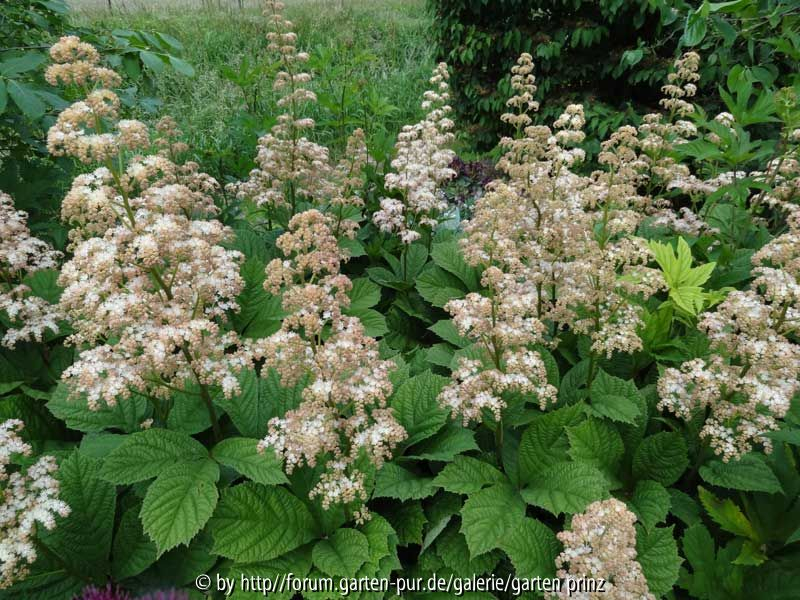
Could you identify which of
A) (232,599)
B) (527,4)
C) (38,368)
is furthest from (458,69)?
(232,599)

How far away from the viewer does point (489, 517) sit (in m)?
2.20

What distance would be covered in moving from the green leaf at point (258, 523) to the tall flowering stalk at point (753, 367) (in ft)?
5.42

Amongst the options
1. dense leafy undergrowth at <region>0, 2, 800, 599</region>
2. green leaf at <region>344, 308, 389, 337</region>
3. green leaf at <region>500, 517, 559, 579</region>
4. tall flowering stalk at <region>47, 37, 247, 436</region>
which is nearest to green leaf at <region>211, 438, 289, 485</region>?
dense leafy undergrowth at <region>0, 2, 800, 599</region>

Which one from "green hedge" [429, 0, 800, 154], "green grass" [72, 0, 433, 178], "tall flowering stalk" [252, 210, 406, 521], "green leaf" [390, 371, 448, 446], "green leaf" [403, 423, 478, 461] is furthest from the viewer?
"green grass" [72, 0, 433, 178]

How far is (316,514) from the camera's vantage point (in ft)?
7.66

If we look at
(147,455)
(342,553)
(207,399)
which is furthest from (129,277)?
(342,553)

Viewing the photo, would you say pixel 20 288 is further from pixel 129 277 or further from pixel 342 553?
pixel 342 553

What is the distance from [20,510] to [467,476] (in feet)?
5.55

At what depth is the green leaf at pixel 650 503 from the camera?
228 cm

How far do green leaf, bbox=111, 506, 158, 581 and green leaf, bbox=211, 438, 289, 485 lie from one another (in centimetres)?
44

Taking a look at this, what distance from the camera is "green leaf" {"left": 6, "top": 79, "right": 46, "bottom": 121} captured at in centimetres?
234

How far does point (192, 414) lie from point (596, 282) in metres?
2.04

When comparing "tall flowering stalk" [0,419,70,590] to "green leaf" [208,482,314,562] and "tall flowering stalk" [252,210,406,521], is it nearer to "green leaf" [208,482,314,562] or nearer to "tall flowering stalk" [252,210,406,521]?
"green leaf" [208,482,314,562]

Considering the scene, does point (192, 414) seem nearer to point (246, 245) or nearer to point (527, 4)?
point (246, 245)
